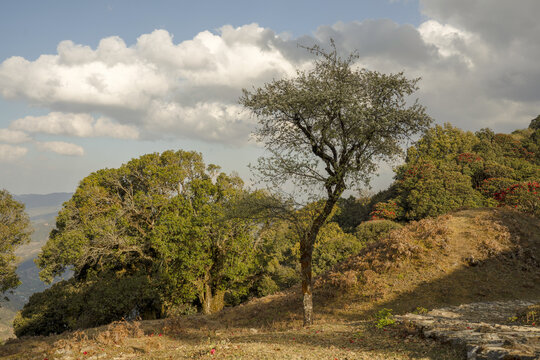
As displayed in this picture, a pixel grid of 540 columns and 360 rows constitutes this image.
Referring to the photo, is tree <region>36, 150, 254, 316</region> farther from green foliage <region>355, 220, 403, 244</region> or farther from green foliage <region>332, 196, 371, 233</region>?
green foliage <region>332, 196, 371, 233</region>

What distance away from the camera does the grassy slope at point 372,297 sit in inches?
450

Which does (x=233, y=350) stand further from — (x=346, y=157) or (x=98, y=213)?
(x=98, y=213)

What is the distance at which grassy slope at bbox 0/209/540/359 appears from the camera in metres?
11.4

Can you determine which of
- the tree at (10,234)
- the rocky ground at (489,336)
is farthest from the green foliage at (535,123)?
the tree at (10,234)

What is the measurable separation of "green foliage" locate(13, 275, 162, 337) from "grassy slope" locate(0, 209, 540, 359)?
843 cm

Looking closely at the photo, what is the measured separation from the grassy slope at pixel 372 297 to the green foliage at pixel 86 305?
8435 millimetres

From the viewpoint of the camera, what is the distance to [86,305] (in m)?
28.1

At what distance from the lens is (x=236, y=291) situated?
3422 centimetres

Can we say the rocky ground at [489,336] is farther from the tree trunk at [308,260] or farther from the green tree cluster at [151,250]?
the green tree cluster at [151,250]

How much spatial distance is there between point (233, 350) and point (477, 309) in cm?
1170

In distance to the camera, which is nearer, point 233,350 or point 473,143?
point 233,350

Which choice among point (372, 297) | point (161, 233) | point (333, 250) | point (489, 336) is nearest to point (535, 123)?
point (333, 250)

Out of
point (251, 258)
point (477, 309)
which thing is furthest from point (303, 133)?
point (251, 258)

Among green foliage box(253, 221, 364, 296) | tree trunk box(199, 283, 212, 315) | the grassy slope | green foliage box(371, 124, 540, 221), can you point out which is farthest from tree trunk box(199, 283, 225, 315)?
green foliage box(371, 124, 540, 221)
